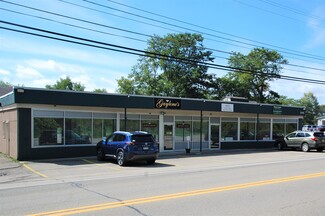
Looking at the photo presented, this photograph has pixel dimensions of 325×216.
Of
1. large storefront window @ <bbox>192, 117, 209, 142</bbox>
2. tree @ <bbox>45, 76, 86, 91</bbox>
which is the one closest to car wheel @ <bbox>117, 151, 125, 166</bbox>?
large storefront window @ <bbox>192, 117, 209, 142</bbox>

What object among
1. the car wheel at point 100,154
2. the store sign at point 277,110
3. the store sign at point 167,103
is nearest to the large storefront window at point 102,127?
the car wheel at point 100,154

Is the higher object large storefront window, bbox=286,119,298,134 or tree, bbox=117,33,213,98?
tree, bbox=117,33,213,98

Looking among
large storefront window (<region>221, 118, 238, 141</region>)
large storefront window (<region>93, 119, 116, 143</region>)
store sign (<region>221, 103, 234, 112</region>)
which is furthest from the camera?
large storefront window (<region>221, 118, 238, 141</region>)

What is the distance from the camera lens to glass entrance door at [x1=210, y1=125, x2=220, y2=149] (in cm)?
2888

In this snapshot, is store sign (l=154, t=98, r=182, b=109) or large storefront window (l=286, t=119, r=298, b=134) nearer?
store sign (l=154, t=98, r=182, b=109)

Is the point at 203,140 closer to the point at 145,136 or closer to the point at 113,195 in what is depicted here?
the point at 145,136

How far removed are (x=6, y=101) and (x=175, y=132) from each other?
12.1 meters

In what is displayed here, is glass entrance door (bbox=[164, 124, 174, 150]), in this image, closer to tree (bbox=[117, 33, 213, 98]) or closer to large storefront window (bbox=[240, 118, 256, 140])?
large storefront window (bbox=[240, 118, 256, 140])

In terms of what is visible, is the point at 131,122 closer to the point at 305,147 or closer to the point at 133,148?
the point at 133,148

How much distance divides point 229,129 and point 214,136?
1.81 m

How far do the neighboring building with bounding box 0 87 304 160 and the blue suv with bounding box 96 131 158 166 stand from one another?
13.9 ft

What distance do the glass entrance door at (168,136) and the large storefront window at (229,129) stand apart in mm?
5260

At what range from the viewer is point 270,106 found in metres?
31.3

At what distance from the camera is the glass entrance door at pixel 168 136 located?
2625 cm
